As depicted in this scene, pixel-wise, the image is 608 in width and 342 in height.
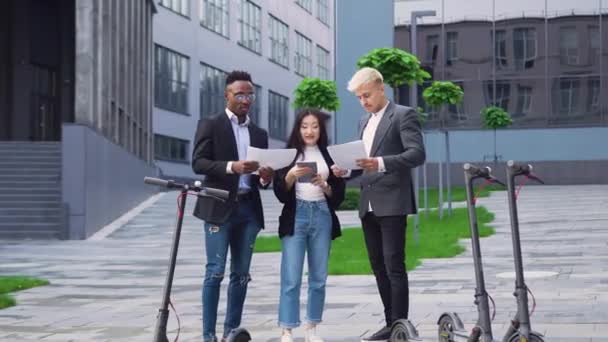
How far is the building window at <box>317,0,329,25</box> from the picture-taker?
260ft

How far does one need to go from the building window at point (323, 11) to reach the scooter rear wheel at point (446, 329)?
2829 inches

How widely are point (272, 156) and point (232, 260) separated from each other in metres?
0.88

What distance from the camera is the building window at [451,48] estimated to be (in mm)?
49250

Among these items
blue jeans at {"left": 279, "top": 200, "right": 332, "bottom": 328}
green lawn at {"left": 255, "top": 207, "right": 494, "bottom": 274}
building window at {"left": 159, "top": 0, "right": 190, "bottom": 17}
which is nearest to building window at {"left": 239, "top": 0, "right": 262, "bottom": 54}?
building window at {"left": 159, "top": 0, "right": 190, "bottom": 17}

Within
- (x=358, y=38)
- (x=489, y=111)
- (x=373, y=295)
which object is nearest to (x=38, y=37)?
(x=358, y=38)

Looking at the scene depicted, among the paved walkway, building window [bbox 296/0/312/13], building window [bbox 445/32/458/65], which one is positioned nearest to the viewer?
the paved walkway

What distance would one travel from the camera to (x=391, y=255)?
809 cm

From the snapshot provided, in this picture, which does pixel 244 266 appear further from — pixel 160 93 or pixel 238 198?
pixel 160 93

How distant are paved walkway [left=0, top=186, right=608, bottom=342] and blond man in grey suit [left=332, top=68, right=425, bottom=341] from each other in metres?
0.98

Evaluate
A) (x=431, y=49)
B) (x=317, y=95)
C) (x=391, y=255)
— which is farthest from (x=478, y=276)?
(x=431, y=49)

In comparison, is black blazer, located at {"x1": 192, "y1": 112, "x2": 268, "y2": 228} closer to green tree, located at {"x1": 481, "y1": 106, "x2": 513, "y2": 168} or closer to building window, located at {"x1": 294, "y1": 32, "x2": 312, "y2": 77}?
green tree, located at {"x1": 481, "y1": 106, "x2": 513, "y2": 168}

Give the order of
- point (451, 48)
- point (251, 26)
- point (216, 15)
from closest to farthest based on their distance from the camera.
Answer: point (451, 48) < point (216, 15) < point (251, 26)

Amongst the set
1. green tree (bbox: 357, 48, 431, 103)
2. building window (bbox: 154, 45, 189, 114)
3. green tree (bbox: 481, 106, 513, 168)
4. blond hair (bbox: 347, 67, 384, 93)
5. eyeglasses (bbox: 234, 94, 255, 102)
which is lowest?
eyeglasses (bbox: 234, 94, 255, 102)

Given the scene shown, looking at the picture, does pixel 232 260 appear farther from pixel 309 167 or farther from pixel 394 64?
pixel 394 64
